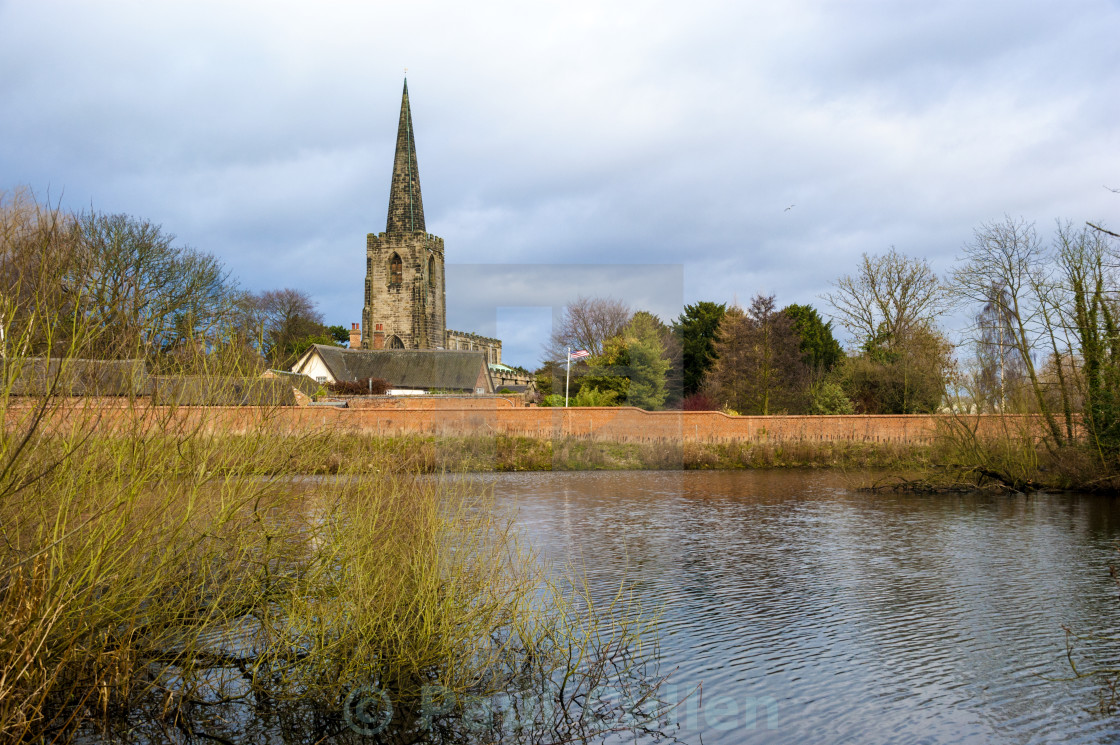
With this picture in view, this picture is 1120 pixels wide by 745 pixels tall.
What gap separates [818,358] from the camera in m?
41.8

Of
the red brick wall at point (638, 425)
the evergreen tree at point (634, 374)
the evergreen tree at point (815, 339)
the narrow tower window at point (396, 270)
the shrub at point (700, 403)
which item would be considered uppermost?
the narrow tower window at point (396, 270)

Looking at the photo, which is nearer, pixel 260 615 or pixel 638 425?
pixel 260 615

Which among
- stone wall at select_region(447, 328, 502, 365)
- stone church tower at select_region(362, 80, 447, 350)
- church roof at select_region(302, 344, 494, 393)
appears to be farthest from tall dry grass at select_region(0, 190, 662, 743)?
stone wall at select_region(447, 328, 502, 365)

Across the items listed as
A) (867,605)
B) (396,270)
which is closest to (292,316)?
(396,270)

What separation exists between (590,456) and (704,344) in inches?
650

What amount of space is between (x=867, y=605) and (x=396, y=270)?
168ft

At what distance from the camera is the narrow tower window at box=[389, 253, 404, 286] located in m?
57.0

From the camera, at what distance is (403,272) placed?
5688cm

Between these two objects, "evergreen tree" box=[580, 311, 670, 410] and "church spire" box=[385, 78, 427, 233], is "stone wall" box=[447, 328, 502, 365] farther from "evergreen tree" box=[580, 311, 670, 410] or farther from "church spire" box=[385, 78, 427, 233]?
"evergreen tree" box=[580, 311, 670, 410]

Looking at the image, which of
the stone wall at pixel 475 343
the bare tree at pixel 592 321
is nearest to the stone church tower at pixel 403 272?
the stone wall at pixel 475 343

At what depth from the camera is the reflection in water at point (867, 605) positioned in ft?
20.0

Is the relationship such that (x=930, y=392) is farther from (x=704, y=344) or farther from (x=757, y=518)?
(x=757, y=518)

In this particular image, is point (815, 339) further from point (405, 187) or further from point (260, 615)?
point (260, 615)

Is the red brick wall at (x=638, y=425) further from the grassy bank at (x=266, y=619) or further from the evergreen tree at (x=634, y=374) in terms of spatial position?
the grassy bank at (x=266, y=619)
